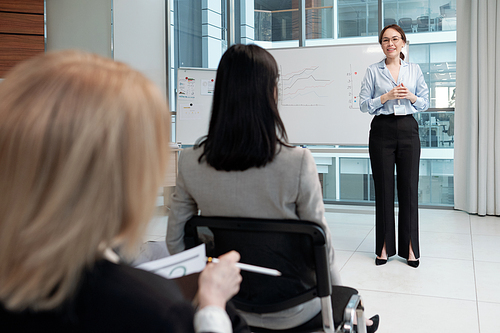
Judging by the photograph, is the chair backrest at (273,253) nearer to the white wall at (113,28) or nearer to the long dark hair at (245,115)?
the long dark hair at (245,115)

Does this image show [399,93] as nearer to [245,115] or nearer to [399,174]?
[399,174]

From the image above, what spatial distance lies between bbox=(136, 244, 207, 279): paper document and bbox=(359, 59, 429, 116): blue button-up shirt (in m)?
2.50

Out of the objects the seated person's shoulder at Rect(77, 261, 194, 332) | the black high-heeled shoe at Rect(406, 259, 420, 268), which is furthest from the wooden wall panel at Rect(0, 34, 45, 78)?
the seated person's shoulder at Rect(77, 261, 194, 332)

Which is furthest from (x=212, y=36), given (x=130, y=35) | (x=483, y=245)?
(x=483, y=245)

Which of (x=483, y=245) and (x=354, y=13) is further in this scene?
(x=354, y=13)

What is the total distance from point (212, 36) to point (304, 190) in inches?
198

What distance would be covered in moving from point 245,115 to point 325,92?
3.70 metres

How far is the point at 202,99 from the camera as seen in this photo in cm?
511

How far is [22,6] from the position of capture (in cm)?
523

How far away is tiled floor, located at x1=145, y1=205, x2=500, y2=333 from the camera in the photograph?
209cm

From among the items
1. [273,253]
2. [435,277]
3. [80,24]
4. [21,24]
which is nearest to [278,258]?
[273,253]

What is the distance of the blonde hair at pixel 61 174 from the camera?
18.4 inches

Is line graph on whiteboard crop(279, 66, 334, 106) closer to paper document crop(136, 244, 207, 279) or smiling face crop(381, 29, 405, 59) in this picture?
smiling face crop(381, 29, 405, 59)

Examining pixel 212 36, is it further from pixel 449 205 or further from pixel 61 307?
pixel 61 307
